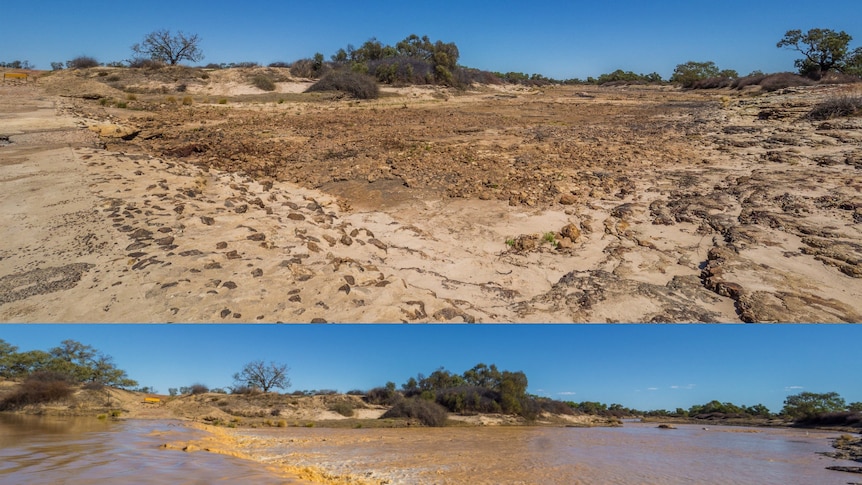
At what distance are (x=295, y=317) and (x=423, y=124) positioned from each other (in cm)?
1197

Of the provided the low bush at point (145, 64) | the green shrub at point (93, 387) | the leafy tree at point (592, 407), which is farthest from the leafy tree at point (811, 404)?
the low bush at point (145, 64)

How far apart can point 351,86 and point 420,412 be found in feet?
52.1

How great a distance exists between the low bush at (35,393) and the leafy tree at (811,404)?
31756 millimetres

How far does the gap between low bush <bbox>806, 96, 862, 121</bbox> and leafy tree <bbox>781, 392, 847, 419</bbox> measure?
1747 cm

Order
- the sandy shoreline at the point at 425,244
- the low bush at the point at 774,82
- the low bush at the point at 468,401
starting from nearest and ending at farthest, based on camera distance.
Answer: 1. the sandy shoreline at the point at 425,244
2. the low bush at the point at 468,401
3. the low bush at the point at 774,82

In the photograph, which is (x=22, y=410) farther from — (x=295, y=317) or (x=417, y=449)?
(x=295, y=317)

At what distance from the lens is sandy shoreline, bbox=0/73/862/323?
569cm

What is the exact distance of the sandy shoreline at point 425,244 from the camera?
18.7 ft

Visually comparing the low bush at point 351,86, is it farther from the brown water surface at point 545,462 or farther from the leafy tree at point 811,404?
the leafy tree at point 811,404

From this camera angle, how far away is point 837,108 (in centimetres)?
1412

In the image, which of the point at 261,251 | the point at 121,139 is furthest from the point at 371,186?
the point at 121,139

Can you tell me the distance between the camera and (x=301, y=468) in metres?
7.18

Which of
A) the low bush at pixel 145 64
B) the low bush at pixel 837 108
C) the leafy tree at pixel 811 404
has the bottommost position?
the leafy tree at pixel 811 404

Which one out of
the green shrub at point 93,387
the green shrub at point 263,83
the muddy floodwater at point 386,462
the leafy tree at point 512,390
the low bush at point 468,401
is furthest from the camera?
the green shrub at point 263,83
